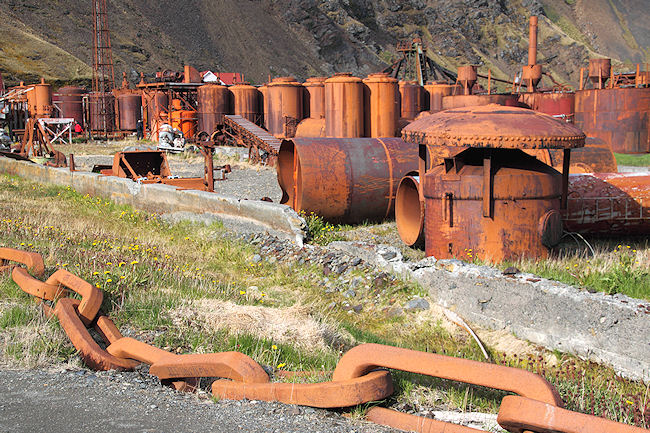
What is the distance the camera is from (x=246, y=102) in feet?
83.4

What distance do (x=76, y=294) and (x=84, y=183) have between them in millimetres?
9397

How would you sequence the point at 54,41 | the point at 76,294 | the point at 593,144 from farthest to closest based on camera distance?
the point at 54,41 → the point at 593,144 → the point at 76,294

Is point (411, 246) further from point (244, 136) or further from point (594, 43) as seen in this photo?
point (594, 43)

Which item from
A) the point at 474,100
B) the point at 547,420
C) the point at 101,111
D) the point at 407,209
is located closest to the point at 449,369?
the point at 547,420

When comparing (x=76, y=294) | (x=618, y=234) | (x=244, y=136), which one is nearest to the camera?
(x=76, y=294)

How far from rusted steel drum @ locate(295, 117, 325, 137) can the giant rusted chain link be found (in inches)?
726

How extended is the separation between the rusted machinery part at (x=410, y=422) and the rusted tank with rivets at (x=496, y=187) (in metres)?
4.77

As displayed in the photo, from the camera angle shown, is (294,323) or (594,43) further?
(594,43)

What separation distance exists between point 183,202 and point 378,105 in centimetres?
1175

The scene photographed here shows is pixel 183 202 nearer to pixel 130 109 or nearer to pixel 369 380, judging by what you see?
pixel 369 380

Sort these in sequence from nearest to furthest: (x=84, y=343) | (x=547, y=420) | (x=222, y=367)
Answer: (x=547, y=420)
(x=222, y=367)
(x=84, y=343)

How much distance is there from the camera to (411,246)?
8.77m

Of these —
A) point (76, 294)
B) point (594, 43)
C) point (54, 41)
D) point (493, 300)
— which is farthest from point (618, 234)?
point (594, 43)

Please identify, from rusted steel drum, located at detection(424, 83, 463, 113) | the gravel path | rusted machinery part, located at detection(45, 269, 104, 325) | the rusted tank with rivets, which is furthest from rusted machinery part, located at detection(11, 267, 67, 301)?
rusted steel drum, located at detection(424, 83, 463, 113)
